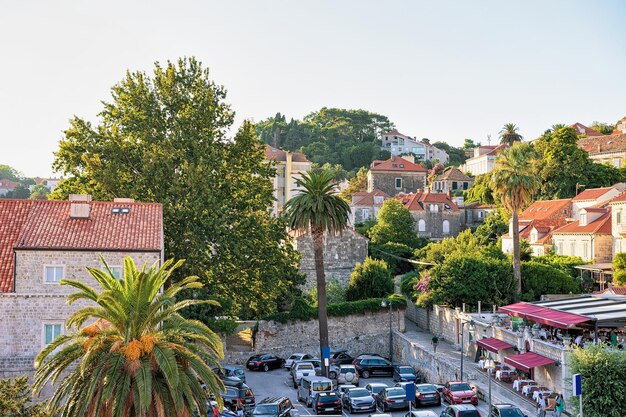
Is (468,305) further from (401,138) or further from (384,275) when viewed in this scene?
(401,138)

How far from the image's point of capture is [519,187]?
5938 centimetres

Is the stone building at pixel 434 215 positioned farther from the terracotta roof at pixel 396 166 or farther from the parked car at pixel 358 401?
the parked car at pixel 358 401

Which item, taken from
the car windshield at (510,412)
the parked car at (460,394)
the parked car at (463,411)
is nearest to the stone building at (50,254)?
the parked car at (463,411)

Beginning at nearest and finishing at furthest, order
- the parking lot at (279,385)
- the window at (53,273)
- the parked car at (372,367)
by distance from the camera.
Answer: the window at (53,273), the parking lot at (279,385), the parked car at (372,367)

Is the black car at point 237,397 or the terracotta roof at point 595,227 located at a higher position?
the terracotta roof at point 595,227

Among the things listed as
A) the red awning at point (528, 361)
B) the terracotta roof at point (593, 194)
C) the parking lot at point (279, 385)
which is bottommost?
the parking lot at point (279, 385)

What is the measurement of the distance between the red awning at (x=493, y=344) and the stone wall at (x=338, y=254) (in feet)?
95.7

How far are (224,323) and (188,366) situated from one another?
26.5m

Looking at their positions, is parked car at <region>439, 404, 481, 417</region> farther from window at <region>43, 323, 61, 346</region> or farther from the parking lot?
window at <region>43, 323, 61, 346</region>

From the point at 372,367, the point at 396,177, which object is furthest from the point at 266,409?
the point at 396,177

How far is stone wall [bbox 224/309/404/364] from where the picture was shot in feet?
187

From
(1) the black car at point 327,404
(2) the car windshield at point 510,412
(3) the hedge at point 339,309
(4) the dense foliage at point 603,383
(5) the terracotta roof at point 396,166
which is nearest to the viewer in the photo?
(4) the dense foliage at point 603,383

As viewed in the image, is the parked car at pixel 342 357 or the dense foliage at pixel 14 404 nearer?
the dense foliage at pixel 14 404

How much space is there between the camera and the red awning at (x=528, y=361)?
1505 inches
